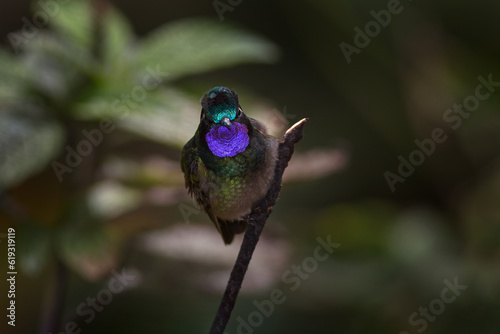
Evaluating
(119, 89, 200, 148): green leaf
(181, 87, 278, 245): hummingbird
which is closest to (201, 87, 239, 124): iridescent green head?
(181, 87, 278, 245): hummingbird

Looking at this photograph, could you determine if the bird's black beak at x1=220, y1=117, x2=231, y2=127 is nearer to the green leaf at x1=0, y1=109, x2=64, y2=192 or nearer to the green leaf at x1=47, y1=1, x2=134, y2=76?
the green leaf at x1=0, y1=109, x2=64, y2=192

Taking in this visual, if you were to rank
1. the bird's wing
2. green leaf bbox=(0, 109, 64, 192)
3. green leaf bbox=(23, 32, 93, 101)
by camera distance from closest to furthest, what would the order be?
the bird's wing
green leaf bbox=(0, 109, 64, 192)
green leaf bbox=(23, 32, 93, 101)

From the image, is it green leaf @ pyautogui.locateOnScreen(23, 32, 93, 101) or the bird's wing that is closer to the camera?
the bird's wing

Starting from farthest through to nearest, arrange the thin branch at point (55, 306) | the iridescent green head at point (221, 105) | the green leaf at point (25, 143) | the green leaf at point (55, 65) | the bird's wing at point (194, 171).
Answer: the green leaf at point (55, 65), the green leaf at point (25, 143), the thin branch at point (55, 306), the bird's wing at point (194, 171), the iridescent green head at point (221, 105)

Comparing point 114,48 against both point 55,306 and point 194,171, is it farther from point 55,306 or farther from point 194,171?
point 194,171

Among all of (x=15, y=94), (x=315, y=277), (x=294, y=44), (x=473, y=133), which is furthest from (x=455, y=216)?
(x=15, y=94)

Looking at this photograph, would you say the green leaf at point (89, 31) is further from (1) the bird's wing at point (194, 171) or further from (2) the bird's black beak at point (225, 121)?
(2) the bird's black beak at point (225, 121)

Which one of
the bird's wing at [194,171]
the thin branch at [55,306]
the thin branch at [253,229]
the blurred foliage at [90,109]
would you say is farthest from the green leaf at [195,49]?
the thin branch at [253,229]

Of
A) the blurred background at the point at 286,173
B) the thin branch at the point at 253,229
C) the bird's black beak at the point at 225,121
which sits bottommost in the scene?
the blurred background at the point at 286,173

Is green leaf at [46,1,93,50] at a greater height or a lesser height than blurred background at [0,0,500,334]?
greater
